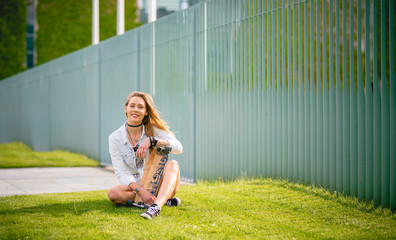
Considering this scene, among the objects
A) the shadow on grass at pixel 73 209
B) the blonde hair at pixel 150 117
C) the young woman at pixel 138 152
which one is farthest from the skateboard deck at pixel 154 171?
the blonde hair at pixel 150 117

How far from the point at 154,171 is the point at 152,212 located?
570 millimetres

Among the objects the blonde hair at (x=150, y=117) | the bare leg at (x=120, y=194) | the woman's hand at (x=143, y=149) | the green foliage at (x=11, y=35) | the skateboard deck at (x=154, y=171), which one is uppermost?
the green foliage at (x=11, y=35)

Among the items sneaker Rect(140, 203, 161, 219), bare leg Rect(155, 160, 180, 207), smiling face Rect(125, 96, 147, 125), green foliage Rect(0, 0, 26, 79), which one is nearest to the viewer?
sneaker Rect(140, 203, 161, 219)

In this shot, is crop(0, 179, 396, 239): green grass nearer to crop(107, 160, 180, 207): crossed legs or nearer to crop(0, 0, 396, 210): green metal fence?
crop(107, 160, 180, 207): crossed legs

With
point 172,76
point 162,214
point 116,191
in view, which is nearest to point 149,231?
point 162,214

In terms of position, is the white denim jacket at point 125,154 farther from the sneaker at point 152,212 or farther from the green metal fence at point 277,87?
the green metal fence at point 277,87

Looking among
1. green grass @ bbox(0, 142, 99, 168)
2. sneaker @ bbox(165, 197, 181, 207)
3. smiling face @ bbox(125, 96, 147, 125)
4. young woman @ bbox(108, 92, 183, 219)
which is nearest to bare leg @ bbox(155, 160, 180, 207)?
young woman @ bbox(108, 92, 183, 219)

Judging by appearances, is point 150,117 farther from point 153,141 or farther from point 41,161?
point 41,161

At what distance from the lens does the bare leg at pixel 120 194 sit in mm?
5188

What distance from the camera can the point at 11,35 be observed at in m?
29.8

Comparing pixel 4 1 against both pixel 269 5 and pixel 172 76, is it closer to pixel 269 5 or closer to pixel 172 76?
pixel 172 76

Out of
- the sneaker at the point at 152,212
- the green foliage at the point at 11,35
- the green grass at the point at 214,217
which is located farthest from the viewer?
the green foliage at the point at 11,35

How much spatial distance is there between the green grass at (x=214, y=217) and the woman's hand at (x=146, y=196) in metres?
0.15

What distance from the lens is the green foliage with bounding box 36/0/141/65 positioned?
29969mm
